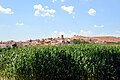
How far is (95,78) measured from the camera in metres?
22.3

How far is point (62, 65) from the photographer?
75.5 ft

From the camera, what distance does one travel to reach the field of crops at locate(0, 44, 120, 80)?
2169 cm

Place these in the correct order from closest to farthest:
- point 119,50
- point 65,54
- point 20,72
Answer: point 20,72 → point 65,54 → point 119,50

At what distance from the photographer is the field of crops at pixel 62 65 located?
21688mm

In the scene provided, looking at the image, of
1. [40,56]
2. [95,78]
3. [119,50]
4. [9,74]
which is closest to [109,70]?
[95,78]

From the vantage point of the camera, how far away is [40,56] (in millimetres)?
22094

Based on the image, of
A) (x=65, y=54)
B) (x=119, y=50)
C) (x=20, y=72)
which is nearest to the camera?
(x=20, y=72)

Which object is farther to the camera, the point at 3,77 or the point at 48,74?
the point at 3,77

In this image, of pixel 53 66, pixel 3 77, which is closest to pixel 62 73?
pixel 53 66

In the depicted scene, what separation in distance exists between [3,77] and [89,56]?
20.5 ft

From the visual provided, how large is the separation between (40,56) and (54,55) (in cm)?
123

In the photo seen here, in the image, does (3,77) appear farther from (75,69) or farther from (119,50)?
(119,50)

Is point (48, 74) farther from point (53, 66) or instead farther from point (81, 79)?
point (81, 79)

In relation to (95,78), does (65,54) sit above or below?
above
